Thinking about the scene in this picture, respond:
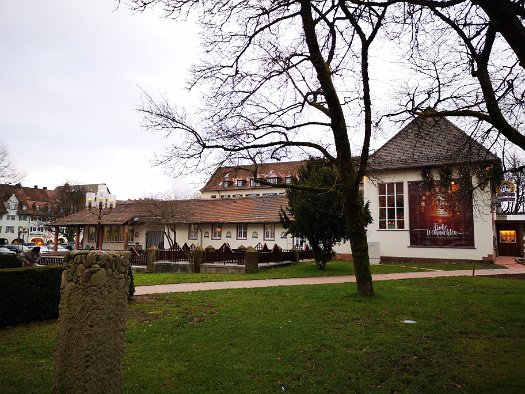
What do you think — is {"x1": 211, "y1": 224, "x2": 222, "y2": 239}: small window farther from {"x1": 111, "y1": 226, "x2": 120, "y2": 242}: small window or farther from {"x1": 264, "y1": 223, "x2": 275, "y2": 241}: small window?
{"x1": 111, "y1": 226, "x2": 120, "y2": 242}: small window

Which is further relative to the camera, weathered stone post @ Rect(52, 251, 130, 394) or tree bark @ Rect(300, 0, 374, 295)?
tree bark @ Rect(300, 0, 374, 295)

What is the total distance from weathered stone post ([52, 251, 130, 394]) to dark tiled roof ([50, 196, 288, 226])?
99.2ft

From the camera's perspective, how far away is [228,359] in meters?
5.71

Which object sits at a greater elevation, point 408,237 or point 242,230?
point 242,230

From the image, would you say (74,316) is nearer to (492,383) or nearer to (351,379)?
(351,379)

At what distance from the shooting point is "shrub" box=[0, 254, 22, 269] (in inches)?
537

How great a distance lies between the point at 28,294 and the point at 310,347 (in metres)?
6.13

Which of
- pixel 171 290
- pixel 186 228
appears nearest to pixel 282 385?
pixel 171 290

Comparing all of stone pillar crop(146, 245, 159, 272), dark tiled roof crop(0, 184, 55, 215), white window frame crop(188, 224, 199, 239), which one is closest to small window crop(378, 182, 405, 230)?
stone pillar crop(146, 245, 159, 272)

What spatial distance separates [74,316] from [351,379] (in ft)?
11.3

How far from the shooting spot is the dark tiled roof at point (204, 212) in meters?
36.0

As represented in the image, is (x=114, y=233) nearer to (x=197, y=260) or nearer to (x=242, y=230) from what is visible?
(x=242, y=230)

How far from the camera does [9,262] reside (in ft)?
45.1

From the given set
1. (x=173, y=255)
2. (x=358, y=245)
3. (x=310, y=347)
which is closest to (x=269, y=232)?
(x=173, y=255)
